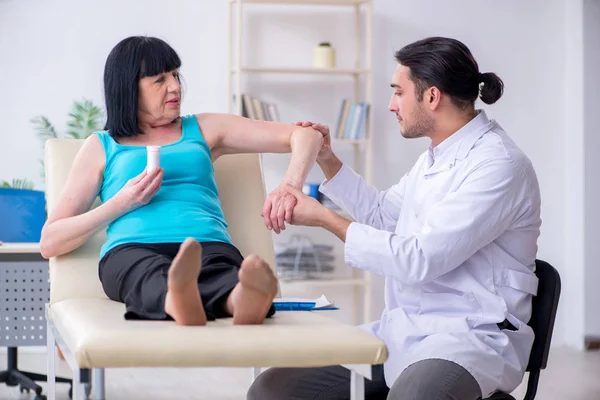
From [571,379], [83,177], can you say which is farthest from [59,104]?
[571,379]

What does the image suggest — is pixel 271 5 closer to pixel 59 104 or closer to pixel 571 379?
pixel 59 104

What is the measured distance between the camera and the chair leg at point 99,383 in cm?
139

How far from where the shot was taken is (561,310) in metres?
4.72

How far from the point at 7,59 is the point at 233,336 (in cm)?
338

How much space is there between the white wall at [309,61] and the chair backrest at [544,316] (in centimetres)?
288

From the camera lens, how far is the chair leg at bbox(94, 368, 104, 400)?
4.55 feet

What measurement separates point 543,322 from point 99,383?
90 cm

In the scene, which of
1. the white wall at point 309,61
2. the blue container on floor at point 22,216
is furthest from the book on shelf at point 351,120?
the blue container on floor at point 22,216

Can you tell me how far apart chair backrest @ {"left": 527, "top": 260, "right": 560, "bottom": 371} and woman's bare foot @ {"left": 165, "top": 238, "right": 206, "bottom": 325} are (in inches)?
28.1

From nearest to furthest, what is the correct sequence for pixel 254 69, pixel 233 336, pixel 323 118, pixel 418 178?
pixel 233 336 < pixel 418 178 < pixel 254 69 < pixel 323 118

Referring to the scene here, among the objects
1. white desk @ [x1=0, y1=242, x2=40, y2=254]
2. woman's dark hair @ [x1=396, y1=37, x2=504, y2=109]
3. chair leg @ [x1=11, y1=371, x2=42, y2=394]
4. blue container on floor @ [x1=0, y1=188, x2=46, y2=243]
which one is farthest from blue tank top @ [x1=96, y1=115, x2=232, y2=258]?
chair leg @ [x1=11, y1=371, x2=42, y2=394]

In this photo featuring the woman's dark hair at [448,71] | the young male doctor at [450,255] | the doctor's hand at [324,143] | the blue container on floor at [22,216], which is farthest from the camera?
the blue container on floor at [22,216]

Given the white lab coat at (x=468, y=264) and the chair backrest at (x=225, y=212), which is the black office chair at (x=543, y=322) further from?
the chair backrest at (x=225, y=212)

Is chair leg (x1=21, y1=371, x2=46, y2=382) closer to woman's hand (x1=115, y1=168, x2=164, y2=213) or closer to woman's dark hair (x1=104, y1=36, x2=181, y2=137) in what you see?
woman's dark hair (x1=104, y1=36, x2=181, y2=137)
